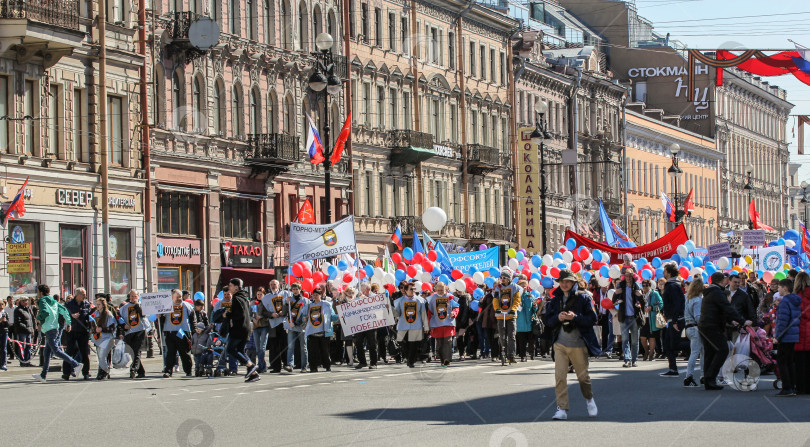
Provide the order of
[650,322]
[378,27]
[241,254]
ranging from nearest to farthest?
[650,322] → [241,254] → [378,27]

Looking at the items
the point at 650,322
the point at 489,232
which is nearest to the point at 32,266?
the point at 650,322

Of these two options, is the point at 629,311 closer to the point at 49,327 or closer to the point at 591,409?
the point at 591,409

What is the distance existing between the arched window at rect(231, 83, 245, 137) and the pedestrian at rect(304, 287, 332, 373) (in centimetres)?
2032

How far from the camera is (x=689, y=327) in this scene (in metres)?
21.2

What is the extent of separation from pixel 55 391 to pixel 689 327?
31.6 ft

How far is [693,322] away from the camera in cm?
2116

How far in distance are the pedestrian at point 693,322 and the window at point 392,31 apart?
3748 cm

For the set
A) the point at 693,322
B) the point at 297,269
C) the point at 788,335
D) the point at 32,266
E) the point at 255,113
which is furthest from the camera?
the point at 255,113

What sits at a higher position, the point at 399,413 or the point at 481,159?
the point at 481,159

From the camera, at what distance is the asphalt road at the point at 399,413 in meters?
14.4

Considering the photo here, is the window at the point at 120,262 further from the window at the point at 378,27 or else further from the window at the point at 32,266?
the window at the point at 378,27

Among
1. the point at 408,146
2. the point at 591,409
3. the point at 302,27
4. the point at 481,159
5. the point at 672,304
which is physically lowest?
the point at 591,409

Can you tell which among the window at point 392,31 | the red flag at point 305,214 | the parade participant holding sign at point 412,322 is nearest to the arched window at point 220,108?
the red flag at point 305,214

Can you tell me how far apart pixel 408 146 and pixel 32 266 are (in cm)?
2258
